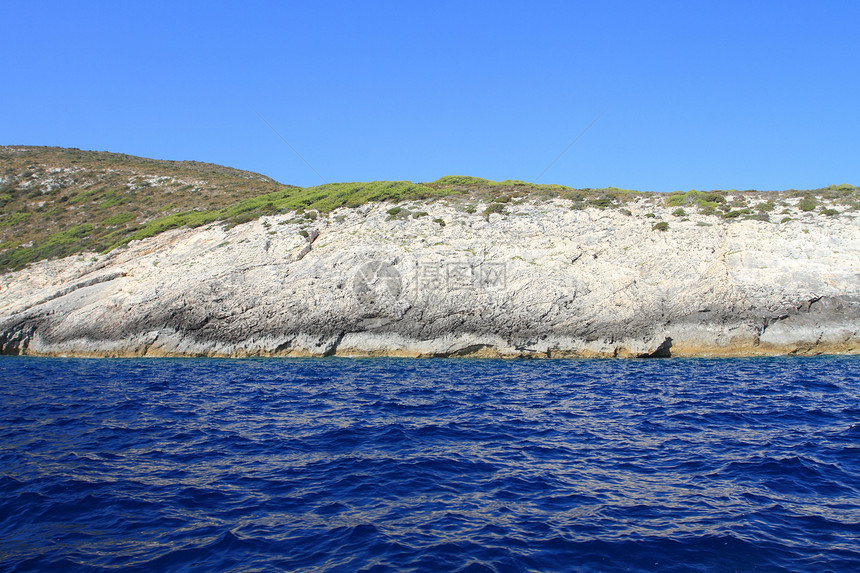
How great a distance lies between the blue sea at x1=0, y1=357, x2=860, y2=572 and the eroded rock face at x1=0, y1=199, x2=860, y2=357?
1289cm

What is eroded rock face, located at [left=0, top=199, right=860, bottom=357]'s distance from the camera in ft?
108

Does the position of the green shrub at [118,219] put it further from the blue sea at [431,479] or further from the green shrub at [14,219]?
the blue sea at [431,479]

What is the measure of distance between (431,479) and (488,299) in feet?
80.3

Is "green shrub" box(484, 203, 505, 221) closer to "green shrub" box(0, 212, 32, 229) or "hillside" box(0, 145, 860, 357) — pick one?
"hillside" box(0, 145, 860, 357)

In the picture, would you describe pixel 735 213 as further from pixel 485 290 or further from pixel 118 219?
pixel 118 219

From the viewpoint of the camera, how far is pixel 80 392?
19.8m

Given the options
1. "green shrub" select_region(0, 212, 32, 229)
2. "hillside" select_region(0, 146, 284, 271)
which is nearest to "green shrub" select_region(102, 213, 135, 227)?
"hillside" select_region(0, 146, 284, 271)

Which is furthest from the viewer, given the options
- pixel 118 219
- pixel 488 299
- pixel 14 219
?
pixel 14 219

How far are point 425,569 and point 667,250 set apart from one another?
3569 cm

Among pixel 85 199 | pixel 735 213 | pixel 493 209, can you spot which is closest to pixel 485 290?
pixel 493 209

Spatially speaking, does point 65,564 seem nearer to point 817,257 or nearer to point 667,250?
point 667,250

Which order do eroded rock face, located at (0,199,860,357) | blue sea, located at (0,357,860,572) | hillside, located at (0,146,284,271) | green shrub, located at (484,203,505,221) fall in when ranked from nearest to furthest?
blue sea, located at (0,357,860,572)
eroded rock face, located at (0,199,860,357)
green shrub, located at (484,203,505,221)
hillside, located at (0,146,284,271)

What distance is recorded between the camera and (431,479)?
10523mm

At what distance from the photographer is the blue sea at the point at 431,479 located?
740cm
